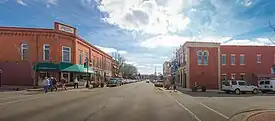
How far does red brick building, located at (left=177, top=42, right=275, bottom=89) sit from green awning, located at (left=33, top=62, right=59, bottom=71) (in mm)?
22300

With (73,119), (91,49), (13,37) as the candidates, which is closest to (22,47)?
(13,37)

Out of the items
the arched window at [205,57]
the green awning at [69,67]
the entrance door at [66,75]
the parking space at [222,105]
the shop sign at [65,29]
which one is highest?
the shop sign at [65,29]

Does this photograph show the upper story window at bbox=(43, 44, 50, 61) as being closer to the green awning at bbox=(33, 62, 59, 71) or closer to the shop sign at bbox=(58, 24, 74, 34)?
the green awning at bbox=(33, 62, 59, 71)

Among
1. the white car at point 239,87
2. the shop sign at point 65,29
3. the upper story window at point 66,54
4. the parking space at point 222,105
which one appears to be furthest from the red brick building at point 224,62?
the parking space at point 222,105

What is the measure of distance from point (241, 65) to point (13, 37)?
125 ft

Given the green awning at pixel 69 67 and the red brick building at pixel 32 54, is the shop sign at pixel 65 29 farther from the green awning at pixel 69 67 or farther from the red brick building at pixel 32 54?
the green awning at pixel 69 67

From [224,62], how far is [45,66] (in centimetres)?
2974

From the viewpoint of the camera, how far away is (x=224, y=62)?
2040 inches

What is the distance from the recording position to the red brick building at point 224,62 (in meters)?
51.4

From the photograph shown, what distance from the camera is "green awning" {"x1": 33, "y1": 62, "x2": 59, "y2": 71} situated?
4848cm

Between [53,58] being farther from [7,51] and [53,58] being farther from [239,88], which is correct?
[239,88]

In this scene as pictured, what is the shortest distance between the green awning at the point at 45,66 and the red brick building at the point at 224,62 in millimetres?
22300

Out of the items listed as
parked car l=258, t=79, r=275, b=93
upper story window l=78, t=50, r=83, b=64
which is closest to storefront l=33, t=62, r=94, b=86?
upper story window l=78, t=50, r=83, b=64

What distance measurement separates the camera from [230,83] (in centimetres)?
3753
